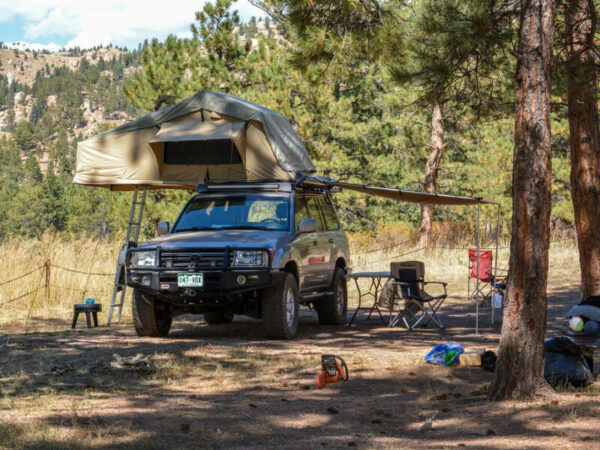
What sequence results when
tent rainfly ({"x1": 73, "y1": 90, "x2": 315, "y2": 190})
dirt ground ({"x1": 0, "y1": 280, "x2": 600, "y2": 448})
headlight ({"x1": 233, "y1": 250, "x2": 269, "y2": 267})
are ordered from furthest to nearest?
tent rainfly ({"x1": 73, "y1": 90, "x2": 315, "y2": 190}) < headlight ({"x1": 233, "y1": 250, "x2": 269, "y2": 267}) < dirt ground ({"x1": 0, "y1": 280, "x2": 600, "y2": 448})

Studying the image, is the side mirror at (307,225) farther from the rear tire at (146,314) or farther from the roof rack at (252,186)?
the rear tire at (146,314)

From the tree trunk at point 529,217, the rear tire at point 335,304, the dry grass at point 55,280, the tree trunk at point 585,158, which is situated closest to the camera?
the tree trunk at point 529,217

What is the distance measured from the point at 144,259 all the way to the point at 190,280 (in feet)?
2.51

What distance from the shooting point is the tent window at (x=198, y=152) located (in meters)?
11.9

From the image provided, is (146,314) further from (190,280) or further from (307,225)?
(307,225)

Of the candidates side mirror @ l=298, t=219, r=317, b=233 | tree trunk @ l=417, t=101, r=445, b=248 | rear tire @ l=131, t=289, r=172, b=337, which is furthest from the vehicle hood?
tree trunk @ l=417, t=101, r=445, b=248

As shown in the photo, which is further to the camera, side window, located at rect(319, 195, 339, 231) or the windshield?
side window, located at rect(319, 195, 339, 231)

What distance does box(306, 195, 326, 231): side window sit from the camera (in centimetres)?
1159

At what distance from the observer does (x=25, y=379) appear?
737 centimetres

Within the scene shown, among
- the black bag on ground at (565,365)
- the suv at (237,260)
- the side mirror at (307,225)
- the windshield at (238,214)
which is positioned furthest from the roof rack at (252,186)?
the black bag on ground at (565,365)

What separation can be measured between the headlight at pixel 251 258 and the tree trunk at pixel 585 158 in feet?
14.8

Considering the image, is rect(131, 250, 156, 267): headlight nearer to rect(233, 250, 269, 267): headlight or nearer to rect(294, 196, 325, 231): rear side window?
rect(233, 250, 269, 267): headlight

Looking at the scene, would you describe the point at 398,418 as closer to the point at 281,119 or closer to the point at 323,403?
the point at 323,403

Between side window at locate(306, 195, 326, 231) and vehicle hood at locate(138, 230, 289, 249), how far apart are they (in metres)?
1.14
